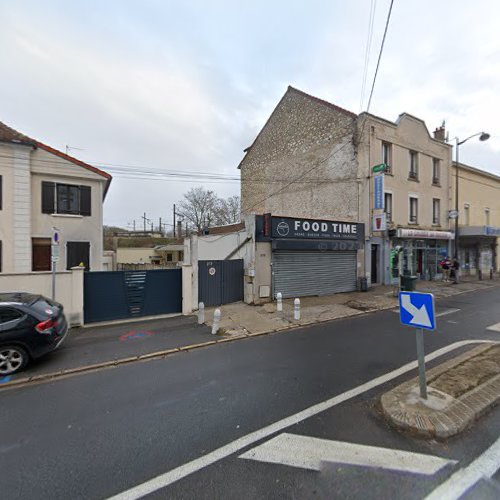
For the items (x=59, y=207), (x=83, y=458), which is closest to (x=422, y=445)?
(x=83, y=458)

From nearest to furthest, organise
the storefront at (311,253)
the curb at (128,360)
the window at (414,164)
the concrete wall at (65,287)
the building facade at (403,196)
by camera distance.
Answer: the curb at (128,360), the concrete wall at (65,287), the storefront at (311,253), the building facade at (403,196), the window at (414,164)

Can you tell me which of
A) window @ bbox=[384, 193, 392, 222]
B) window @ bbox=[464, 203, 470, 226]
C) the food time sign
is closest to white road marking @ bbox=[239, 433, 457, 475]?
the food time sign

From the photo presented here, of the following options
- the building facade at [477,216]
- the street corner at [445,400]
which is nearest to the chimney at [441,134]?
the building facade at [477,216]

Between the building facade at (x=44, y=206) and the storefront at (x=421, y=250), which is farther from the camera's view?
the storefront at (x=421, y=250)

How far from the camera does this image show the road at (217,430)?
7.94 ft

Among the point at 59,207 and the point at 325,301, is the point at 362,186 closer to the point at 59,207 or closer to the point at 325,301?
the point at 325,301

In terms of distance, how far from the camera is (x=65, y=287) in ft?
26.2

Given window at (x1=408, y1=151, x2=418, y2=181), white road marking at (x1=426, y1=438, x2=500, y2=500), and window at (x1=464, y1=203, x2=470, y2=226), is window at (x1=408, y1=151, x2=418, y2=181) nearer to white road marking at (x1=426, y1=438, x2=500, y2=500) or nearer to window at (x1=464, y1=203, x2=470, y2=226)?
window at (x1=464, y1=203, x2=470, y2=226)

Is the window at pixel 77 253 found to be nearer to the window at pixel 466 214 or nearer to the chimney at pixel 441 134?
the chimney at pixel 441 134

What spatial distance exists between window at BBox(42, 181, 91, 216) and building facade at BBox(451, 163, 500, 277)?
2507 cm

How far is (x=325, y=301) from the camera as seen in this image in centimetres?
1156

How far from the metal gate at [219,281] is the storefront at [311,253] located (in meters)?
1.51

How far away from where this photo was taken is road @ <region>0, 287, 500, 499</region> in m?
2.42

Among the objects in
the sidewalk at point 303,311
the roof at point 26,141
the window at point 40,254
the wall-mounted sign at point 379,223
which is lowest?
the sidewalk at point 303,311
